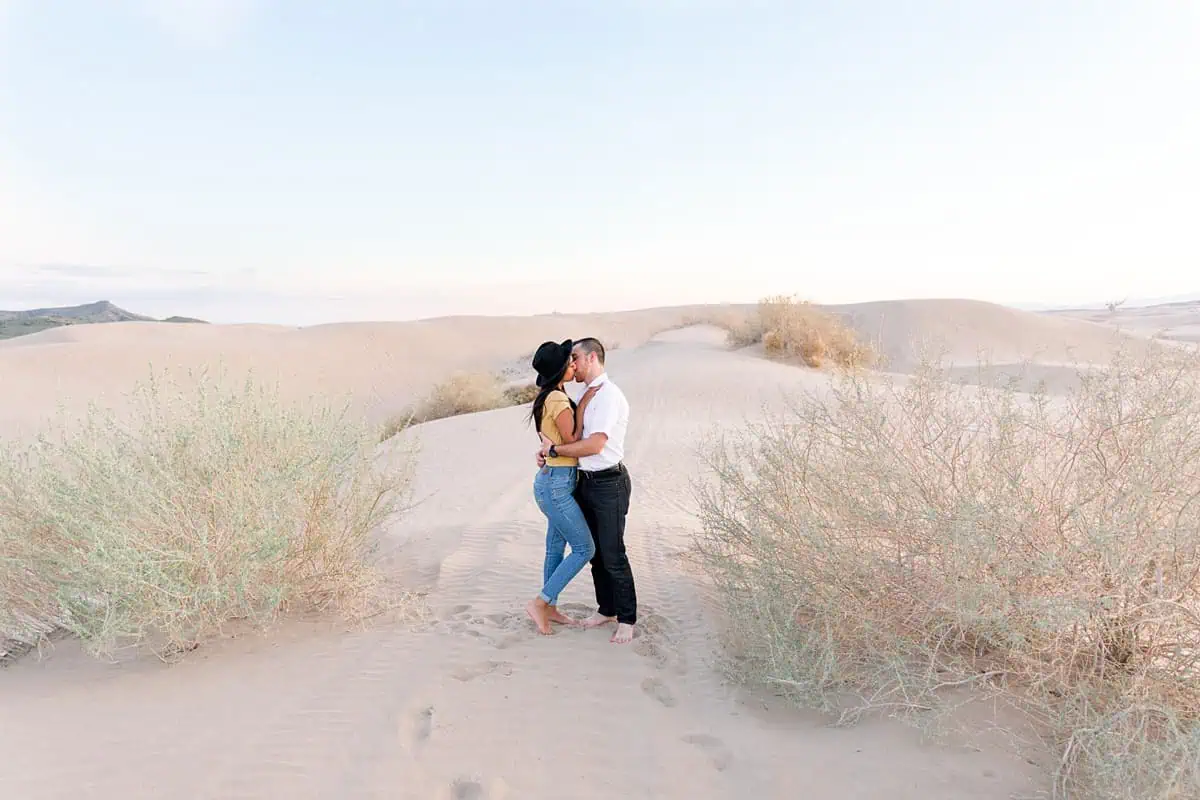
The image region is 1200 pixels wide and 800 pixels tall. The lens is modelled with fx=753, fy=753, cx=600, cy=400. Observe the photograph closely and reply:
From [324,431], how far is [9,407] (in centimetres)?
1616

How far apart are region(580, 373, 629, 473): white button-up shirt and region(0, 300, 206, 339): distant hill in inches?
1673

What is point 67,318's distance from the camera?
149 feet

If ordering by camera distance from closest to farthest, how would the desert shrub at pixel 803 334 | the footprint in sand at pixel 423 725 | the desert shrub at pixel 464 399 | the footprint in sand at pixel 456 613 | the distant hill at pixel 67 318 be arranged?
1. the footprint in sand at pixel 423 725
2. the footprint in sand at pixel 456 613
3. the desert shrub at pixel 464 399
4. the desert shrub at pixel 803 334
5. the distant hill at pixel 67 318

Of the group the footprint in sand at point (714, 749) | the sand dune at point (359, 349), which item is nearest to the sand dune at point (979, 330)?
the sand dune at point (359, 349)

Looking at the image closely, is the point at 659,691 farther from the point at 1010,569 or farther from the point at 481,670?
the point at 1010,569

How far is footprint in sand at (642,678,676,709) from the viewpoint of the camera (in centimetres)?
360

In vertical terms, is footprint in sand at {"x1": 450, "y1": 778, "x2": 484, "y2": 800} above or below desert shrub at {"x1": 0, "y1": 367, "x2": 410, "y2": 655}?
below

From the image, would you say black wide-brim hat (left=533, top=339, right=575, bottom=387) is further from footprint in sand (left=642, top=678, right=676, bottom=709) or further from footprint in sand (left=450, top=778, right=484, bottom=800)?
footprint in sand (left=450, top=778, right=484, bottom=800)

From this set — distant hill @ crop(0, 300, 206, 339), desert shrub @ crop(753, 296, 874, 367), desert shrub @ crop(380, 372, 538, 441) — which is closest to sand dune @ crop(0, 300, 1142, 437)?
desert shrub @ crop(380, 372, 538, 441)

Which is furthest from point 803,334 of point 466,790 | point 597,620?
point 466,790

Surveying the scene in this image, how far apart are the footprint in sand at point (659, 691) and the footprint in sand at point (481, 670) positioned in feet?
2.31

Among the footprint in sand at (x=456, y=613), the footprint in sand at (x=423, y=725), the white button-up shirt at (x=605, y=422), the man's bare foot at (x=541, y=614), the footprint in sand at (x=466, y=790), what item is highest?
the white button-up shirt at (x=605, y=422)

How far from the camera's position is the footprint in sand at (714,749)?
120 inches

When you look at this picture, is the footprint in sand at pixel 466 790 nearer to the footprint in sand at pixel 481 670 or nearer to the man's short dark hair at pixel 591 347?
the footprint in sand at pixel 481 670
